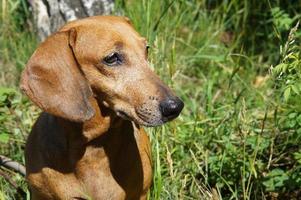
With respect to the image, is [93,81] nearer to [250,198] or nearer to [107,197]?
[107,197]

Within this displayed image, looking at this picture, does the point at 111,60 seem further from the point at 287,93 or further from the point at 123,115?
the point at 287,93

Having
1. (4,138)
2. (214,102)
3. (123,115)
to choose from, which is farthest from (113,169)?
(214,102)

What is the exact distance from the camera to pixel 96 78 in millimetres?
2889

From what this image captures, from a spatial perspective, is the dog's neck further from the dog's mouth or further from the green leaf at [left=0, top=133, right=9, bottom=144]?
the green leaf at [left=0, top=133, right=9, bottom=144]

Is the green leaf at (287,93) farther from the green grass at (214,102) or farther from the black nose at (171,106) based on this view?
the black nose at (171,106)

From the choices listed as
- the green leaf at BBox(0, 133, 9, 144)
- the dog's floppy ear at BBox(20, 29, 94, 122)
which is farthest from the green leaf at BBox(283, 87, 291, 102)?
the green leaf at BBox(0, 133, 9, 144)

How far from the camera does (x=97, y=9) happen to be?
4348 mm

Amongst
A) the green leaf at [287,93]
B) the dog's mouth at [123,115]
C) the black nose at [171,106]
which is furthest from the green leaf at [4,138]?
the green leaf at [287,93]

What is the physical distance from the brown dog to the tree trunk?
128 centimetres

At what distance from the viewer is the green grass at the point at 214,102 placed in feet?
11.4

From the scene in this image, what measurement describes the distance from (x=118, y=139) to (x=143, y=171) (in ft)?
0.60

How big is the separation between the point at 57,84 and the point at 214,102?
169cm

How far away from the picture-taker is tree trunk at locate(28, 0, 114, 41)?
4336 mm

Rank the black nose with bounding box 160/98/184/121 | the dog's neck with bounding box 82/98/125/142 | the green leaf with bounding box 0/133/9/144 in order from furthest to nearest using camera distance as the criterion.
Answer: the green leaf with bounding box 0/133/9/144, the dog's neck with bounding box 82/98/125/142, the black nose with bounding box 160/98/184/121
